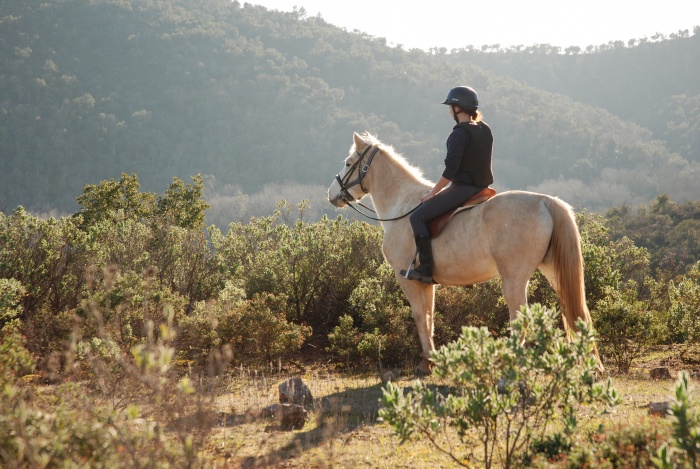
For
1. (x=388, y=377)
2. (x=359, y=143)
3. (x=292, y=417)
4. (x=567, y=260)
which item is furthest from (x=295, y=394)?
(x=359, y=143)

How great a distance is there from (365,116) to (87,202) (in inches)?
3595

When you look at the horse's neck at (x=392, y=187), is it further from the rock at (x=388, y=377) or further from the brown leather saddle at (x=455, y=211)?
the rock at (x=388, y=377)

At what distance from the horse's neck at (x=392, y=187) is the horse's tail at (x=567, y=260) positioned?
197cm

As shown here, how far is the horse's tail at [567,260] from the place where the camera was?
612 centimetres

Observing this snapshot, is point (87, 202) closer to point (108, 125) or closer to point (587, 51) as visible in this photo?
point (108, 125)

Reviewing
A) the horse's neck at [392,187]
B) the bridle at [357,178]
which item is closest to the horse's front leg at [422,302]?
the horse's neck at [392,187]

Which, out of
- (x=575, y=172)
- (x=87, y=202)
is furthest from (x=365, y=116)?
(x=87, y=202)

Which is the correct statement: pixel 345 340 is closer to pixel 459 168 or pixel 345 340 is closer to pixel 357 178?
pixel 357 178

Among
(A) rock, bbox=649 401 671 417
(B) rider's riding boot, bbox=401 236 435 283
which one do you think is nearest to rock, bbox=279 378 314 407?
(B) rider's riding boot, bbox=401 236 435 283

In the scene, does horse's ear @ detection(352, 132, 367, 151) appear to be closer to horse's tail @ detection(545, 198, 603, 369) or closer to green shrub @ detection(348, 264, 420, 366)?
green shrub @ detection(348, 264, 420, 366)

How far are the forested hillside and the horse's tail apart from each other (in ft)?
194

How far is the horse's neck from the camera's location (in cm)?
773

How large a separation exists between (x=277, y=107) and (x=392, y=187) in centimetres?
10200

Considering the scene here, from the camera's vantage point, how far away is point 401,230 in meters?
7.44
